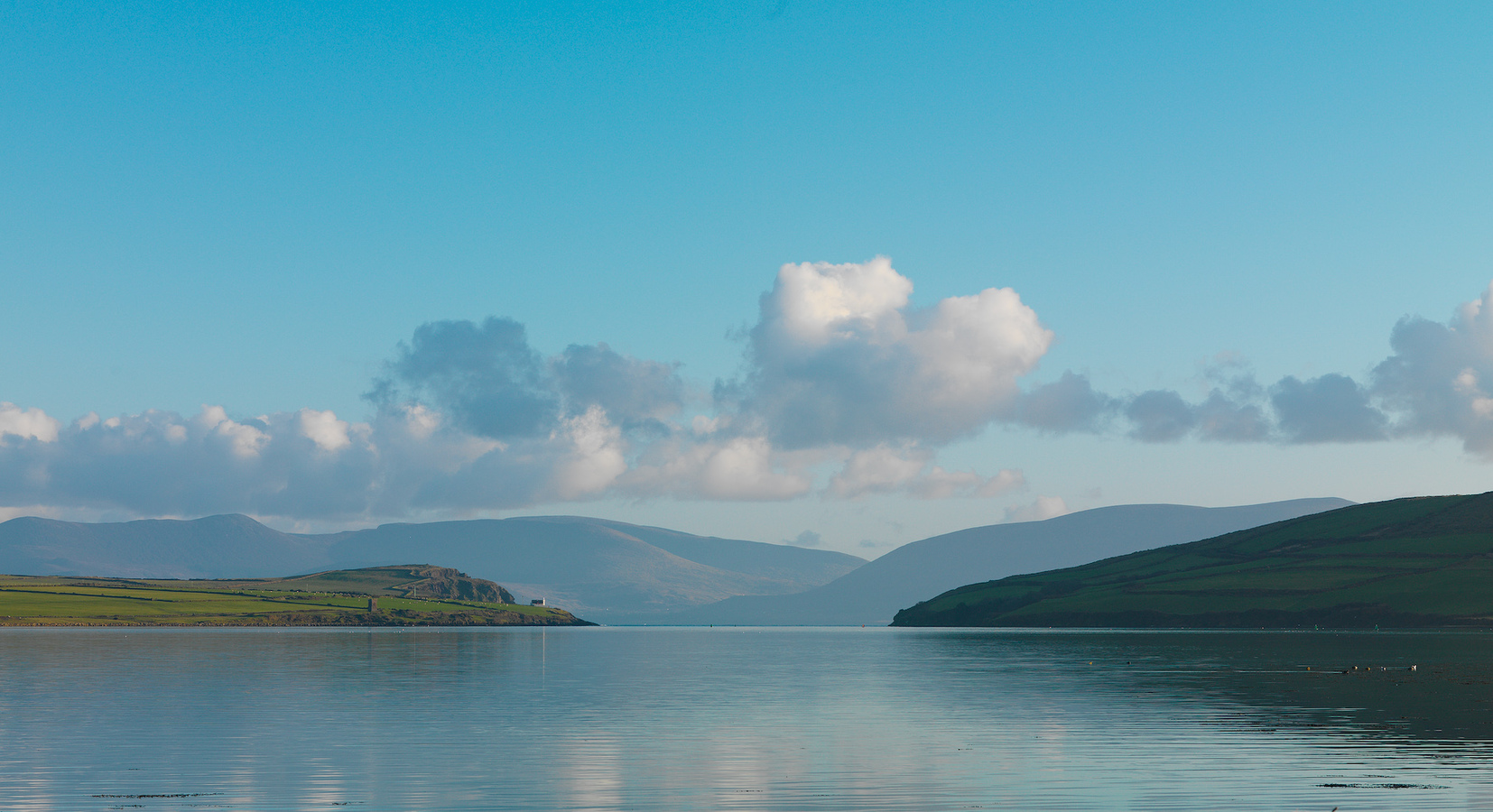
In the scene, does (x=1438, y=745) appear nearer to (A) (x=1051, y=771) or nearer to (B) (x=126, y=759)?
(A) (x=1051, y=771)

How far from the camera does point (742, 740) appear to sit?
48250 mm

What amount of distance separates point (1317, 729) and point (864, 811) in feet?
98.7

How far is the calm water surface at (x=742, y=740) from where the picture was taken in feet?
113

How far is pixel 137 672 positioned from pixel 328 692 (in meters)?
29.3

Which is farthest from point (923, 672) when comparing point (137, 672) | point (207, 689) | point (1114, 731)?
point (137, 672)

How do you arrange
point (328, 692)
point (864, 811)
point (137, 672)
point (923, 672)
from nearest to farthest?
point (864, 811), point (328, 692), point (137, 672), point (923, 672)

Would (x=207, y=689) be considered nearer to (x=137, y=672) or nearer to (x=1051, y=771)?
(x=137, y=672)

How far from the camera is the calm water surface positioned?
34.5 m

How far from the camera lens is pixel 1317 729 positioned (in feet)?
171

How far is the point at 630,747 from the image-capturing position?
149 feet

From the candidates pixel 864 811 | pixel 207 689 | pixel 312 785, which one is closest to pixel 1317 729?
pixel 864 811

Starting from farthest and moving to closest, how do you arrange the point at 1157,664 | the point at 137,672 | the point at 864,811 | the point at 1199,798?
the point at 1157,664
the point at 137,672
the point at 1199,798
the point at 864,811

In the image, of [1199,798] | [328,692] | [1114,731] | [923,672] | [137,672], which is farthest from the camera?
[923,672]

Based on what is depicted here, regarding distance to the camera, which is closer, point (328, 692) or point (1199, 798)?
point (1199, 798)
